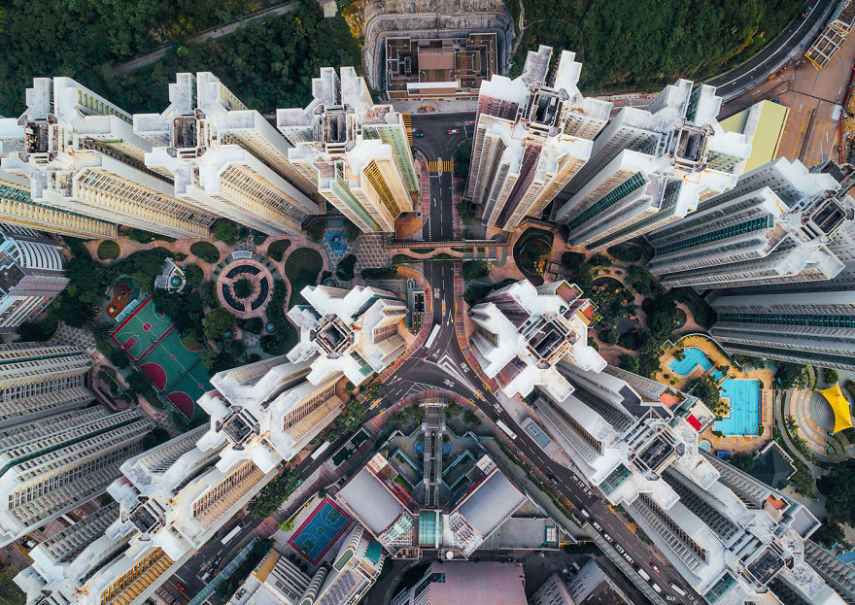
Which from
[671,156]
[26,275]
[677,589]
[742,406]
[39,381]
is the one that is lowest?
[677,589]

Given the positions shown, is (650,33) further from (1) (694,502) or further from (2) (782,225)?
(1) (694,502)

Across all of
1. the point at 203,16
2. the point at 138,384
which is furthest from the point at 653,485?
the point at 203,16

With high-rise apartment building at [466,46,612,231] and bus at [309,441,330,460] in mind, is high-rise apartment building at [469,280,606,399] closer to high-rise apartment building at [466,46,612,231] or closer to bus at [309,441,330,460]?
high-rise apartment building at [466,46,612,231]

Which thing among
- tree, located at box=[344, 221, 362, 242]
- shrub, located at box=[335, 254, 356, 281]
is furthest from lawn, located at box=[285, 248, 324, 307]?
tree, located at box=[344, 221, 362, 242]

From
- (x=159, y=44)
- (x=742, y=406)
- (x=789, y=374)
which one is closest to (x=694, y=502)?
(x=742, y=406)

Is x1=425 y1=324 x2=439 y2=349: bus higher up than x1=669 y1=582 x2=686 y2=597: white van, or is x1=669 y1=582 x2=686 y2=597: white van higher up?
x1=425 y1=324 x2=439 y2=349: bus

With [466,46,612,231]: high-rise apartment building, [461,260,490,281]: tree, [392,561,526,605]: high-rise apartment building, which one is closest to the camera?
[466,46,612,231]: high-rise apartment building
